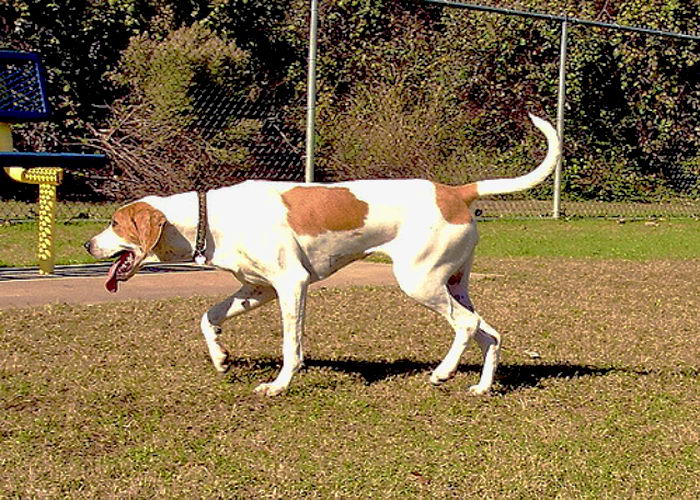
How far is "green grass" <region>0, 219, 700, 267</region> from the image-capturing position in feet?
34.7

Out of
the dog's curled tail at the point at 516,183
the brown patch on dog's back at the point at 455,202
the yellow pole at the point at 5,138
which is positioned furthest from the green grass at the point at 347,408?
the yellow pole at the point at 5,138

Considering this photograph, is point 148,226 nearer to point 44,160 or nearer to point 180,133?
point 44,160

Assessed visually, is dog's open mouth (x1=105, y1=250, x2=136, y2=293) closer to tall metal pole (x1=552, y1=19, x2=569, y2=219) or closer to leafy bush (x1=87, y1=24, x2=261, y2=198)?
leafy bush (x1=87, y1=24, x2=261, y2=198)

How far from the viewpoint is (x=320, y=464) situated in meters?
3.90

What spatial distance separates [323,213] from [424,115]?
9798mm

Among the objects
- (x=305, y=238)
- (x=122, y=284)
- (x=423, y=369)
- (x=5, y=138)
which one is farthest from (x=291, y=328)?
(x=5, y=138)

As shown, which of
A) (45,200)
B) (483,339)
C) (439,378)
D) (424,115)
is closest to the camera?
(439,378)

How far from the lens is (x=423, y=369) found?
18.3 ft

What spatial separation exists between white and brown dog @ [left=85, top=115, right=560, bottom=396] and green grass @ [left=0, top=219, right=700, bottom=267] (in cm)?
479

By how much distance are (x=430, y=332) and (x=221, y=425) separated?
249 cm

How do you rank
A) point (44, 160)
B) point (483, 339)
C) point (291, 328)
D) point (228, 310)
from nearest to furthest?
point (291, 328) < point (483, 339) < point (228, 310) < point (44, 160)

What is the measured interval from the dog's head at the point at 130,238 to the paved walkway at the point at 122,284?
2270 mm

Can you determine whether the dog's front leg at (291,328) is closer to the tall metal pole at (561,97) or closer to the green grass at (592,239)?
the green grass at (592,239)

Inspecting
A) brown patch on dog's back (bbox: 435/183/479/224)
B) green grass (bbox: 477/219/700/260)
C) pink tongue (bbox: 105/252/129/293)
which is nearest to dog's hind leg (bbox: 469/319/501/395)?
brown patch on dog's back (bbox: 435/183/479/224)
